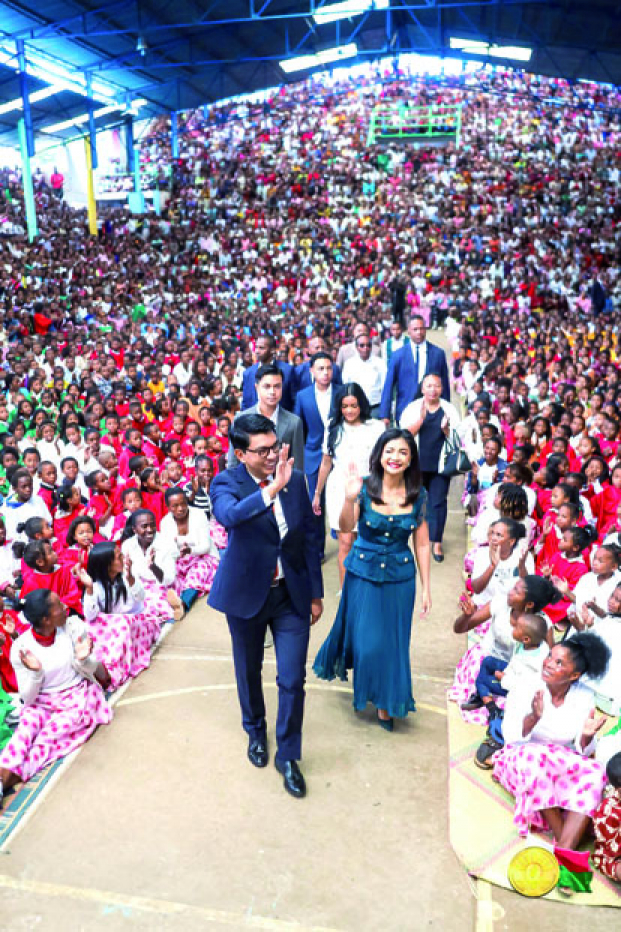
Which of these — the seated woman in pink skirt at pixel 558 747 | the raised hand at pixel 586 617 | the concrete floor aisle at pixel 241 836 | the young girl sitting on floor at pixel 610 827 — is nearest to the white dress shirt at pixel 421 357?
the raised hand at pixel 586 617

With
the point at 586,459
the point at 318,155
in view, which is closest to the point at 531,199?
the point at 318,155

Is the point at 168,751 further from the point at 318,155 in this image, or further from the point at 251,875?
the point at 318,155

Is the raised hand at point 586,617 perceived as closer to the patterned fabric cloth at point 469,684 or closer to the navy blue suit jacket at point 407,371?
the patterned fabric cloth at point 469,684

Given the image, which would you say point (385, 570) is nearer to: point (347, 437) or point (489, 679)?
point (489, 679)

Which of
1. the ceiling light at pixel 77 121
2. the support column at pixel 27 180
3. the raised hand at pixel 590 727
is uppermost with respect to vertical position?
the ceiling light at pixel 77 121

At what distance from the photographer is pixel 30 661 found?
3672 millimetres

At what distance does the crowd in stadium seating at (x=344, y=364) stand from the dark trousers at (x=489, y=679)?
12 mm

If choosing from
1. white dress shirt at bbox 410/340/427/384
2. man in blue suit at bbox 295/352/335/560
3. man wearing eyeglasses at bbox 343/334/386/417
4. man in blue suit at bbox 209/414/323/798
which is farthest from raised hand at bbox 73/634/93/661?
man wearing eyeglasses at bbox 343/334/386/417

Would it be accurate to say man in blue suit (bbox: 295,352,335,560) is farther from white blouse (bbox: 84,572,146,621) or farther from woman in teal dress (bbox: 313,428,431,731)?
woman in teal dress (bbox: 313,428,431,731)

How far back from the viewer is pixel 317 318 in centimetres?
1652

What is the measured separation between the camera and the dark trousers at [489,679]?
387cm

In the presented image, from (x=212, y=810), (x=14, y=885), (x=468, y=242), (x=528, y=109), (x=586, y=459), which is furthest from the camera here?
(x=528, y=109)

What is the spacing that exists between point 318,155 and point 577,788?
89.7ft

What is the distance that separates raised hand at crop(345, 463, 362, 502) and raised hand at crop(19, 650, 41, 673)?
165 cm
